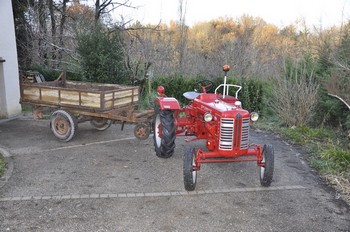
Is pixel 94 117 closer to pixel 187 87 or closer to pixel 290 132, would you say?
pixel 290 132

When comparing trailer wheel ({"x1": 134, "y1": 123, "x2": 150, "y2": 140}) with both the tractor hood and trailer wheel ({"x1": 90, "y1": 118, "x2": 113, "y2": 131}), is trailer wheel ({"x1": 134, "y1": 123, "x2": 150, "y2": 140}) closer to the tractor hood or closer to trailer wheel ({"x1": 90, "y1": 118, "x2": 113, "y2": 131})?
the tractor hood

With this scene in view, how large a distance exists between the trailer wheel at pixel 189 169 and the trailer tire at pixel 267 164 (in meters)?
1.02

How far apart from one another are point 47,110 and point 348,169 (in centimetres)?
638

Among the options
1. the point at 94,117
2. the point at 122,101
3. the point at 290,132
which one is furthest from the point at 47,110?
the point at 290,132

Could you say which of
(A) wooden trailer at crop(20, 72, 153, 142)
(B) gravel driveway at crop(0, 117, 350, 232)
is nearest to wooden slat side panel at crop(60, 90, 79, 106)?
(A) wooden trailer at crop(20, 72, 153, 142)

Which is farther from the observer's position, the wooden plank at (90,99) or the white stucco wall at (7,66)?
the white stucco wall at (7,66)

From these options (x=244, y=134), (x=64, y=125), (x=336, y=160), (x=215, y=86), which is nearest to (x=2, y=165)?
(x=64, y=125)

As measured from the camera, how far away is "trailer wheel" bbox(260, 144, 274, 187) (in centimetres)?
461

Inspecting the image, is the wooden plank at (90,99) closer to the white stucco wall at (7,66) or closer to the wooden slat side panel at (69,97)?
the wooden slat side panel at (69,97)

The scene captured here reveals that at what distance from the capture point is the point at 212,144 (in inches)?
201

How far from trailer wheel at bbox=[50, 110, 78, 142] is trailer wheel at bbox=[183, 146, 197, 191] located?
Answer: 3.21 metres

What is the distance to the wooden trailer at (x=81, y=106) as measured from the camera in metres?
6.54

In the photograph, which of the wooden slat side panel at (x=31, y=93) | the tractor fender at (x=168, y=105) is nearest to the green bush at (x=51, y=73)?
the wooden slat side panel at (x=31, y=93)

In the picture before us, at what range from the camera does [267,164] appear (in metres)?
4.62
